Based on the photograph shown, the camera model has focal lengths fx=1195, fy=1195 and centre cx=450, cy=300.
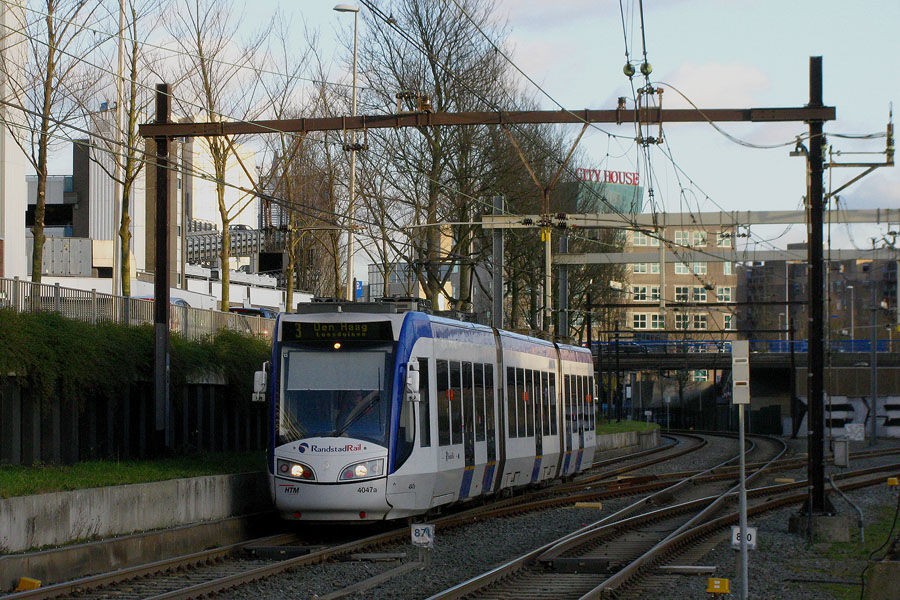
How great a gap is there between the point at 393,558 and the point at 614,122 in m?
8.78

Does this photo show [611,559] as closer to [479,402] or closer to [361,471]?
[361,471]

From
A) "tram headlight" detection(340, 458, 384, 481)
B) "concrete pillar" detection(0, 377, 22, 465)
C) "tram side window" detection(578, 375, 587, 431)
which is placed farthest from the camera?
"tram side window" detection(578, 375, 587, 431)

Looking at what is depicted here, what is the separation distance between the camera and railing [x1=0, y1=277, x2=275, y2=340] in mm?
19400

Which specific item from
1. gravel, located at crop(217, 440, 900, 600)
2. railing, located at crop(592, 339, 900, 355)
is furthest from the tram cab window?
railing, located at crop(592, 339, 900, 355)

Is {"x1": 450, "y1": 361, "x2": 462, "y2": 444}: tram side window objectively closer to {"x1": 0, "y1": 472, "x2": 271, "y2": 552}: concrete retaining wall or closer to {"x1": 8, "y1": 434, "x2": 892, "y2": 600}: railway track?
{"x1": 8, "y1": 434, "x2": 892, "y2": 600}: railway track

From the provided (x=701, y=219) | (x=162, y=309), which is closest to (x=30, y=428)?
(x=162, y=309)

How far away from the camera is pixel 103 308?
22344mm

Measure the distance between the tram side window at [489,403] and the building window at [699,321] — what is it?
96723mm

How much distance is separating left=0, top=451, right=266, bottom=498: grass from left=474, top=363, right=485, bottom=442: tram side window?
3.76 m

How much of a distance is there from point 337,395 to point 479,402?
371cm

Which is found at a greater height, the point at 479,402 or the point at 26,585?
the point at 479,402

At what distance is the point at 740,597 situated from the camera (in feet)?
41.8

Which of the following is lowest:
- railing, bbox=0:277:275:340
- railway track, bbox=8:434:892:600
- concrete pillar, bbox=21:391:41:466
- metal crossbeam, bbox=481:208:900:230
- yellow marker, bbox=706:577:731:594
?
railway track, bbox=8:434:892:600

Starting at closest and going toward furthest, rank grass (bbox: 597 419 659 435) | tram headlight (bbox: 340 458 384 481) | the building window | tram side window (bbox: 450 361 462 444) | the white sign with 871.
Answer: the white sign with 871, tram headlight (bbox: 340 458 384 481), tram side window (bbox: 450 361 462 444), grass (bbox: 597 419 659 435), the building window
